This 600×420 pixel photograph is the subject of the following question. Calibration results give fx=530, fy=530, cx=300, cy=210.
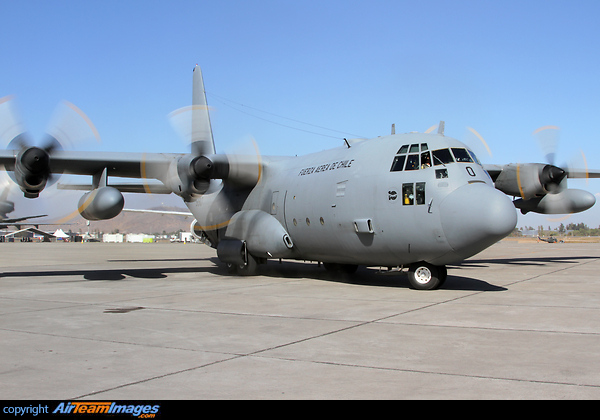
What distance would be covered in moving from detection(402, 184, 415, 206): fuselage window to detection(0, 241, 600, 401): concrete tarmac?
2.10m

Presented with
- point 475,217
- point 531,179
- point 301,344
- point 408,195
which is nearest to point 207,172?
point 408,195

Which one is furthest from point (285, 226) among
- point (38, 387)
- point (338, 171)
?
point (38, 387)

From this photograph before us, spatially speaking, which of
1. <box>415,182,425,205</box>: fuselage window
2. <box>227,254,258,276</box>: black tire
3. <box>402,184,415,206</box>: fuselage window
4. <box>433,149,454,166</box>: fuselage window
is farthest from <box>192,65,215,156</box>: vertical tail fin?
<box>433,149,454,166</box>: fuselage window

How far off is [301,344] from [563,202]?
18522mm

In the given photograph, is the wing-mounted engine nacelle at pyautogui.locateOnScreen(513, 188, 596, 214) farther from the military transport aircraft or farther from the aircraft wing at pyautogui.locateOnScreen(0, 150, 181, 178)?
the aircraft wing at pyautogui.locateOnScreen(0, 150, 181, 178)

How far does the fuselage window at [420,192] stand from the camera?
12.0 meters

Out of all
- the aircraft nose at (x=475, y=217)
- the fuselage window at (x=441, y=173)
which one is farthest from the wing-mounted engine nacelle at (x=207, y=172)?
the aircraft nose at (x=475, y=217)

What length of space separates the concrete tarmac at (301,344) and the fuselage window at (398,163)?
2.95 m

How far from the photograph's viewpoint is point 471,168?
39.7 ft

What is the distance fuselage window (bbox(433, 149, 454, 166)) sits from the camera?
39.8 ft

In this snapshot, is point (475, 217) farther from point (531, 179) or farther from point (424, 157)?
point (531, 179)
